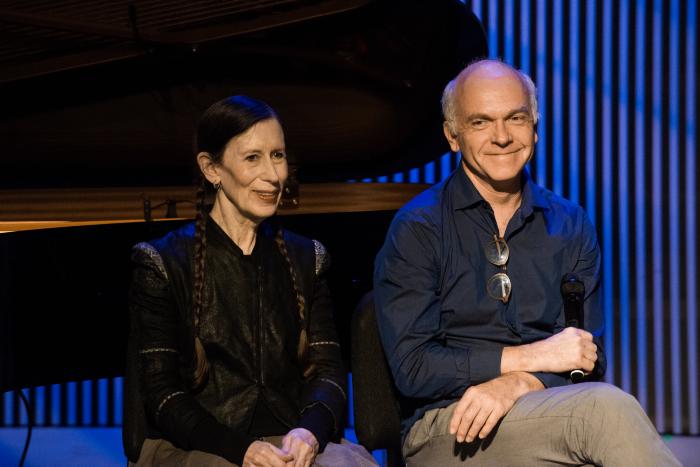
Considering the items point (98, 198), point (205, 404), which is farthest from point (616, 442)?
point (98, 198)

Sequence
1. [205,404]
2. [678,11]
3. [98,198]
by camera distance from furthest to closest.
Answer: [678,11]
[98,198]
[205,404]

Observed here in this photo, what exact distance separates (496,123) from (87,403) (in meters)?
3.31

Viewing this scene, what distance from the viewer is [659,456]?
2.04 meters

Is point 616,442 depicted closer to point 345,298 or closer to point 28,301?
point 345,298

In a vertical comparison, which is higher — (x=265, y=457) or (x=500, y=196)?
(x=500, y=196)

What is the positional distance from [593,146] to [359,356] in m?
2.63

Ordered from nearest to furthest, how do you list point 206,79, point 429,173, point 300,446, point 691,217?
point 300,446 → point 206,79 → point 691,217 → point 429,173

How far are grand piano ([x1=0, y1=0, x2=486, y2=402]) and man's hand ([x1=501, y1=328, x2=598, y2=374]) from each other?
970 mm

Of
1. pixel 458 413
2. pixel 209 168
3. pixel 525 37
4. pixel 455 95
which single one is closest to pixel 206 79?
pixel 209 168

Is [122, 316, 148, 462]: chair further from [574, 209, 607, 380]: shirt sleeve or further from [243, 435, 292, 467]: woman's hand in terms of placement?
[574, 209, 607, 380]: shirt sleeve

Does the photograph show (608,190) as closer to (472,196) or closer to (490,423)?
(472,196)

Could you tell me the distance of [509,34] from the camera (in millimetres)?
4797

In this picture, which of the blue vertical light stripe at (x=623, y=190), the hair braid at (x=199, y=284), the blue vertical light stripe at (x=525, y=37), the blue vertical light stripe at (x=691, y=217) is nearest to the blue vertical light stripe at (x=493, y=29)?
the blue vertical light stripe at (x=525, y=37)

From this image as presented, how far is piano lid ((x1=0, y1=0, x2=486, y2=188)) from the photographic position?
366cm
